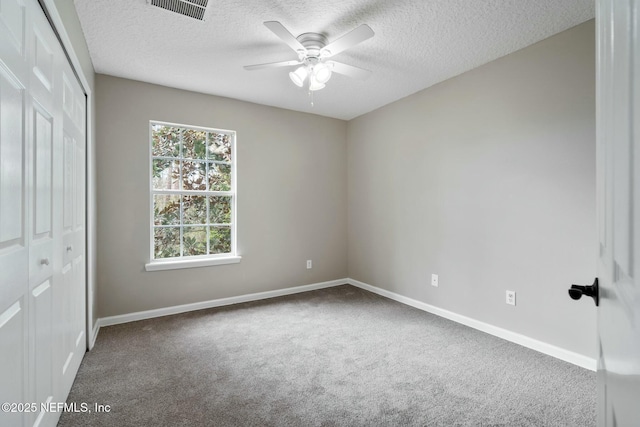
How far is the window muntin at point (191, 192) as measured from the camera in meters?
3.58

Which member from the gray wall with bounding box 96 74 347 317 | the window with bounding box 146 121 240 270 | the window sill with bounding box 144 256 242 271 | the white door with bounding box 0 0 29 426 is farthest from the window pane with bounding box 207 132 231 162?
the white door with bounding box 0 0 29 426

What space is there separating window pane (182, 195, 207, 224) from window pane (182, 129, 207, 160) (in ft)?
1.65

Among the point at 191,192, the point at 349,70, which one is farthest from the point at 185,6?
the point at 191,192

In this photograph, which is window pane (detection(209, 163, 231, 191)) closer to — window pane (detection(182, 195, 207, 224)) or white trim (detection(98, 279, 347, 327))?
window pane (detection(182, 195, 207, 224))

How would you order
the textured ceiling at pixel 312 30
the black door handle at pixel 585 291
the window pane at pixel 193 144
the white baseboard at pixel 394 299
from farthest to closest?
the window pane at pixel 193 144, the white baseboard at pixel 394 299, the textured ceiling at pixel 312 30, the black door handle at pixel 585 291

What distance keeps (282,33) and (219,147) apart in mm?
2108

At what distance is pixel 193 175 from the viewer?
378 cm

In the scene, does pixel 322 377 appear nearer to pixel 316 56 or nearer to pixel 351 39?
pixel 351 39

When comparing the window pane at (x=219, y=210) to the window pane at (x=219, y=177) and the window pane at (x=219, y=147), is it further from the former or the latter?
the window pane at (x=219, y=147)

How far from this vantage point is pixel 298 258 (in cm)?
446

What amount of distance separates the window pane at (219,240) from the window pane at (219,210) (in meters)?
0.10

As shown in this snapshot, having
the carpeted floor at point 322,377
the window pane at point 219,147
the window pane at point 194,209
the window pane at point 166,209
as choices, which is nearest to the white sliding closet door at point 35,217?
the carpeted floor at point 322,377

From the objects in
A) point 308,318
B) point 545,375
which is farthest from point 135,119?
point 545,375

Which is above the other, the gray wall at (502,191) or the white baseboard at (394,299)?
the gray wall at (502,191)
